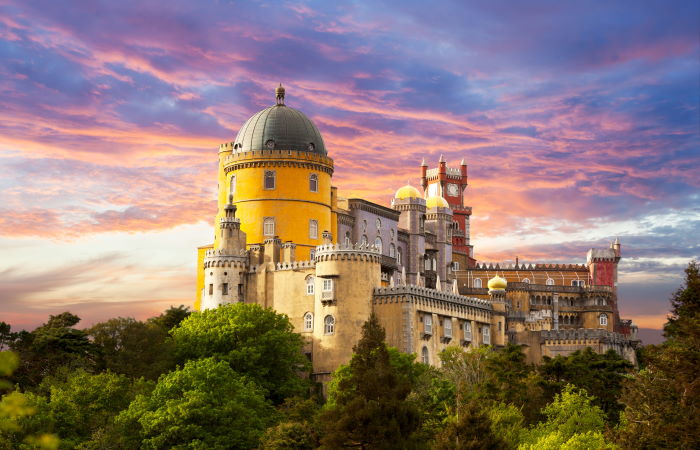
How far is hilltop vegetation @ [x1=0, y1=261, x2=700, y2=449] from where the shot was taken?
52188 millimetres

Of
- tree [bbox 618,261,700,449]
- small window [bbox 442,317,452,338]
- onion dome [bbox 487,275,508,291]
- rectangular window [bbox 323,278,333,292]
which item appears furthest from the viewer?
onion dome [bbox 487,275,508,291]

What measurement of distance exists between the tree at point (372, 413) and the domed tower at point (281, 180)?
1414 inches

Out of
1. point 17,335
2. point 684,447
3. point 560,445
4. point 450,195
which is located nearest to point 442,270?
point 450,195

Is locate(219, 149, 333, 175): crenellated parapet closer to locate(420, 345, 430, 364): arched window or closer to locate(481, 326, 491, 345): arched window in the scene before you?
locate(481, 326, 491, 345): arched window

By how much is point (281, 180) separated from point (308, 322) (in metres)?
15.5

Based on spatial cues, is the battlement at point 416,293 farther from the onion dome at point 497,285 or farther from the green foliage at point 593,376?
the green foliage at point 593,376

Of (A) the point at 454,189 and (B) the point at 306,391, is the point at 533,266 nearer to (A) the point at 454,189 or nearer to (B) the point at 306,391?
(A) the point at 454,189

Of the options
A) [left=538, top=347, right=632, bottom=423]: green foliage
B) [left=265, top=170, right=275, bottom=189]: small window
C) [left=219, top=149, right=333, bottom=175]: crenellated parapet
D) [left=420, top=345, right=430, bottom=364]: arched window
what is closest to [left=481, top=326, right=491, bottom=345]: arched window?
[left=420, top=345, right=430, bottom=364]: arched window

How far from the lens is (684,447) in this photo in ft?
141

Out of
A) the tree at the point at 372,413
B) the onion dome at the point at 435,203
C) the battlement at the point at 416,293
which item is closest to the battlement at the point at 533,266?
the onion dome at the point at 435,203

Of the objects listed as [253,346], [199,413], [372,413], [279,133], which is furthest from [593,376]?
[279,133]

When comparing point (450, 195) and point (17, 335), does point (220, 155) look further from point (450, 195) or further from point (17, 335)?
point (450, 195)

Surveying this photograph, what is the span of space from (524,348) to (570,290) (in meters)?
30.1

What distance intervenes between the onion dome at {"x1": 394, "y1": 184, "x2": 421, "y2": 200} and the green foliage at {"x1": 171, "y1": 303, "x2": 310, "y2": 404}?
1459 inches
